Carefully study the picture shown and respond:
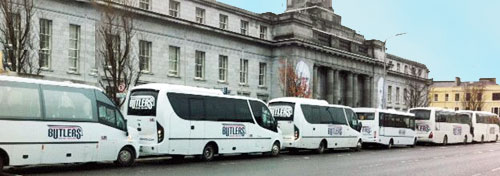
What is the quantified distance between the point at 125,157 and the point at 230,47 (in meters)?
29.4

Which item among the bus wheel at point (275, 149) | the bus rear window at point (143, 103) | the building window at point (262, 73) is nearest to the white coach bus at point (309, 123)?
the bus wheel at point (275, 149)

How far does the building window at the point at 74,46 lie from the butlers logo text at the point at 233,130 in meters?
15.6

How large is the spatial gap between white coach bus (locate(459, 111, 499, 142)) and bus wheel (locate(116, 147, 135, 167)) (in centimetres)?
3628

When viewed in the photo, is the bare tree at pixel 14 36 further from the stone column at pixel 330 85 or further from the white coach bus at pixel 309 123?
the stone column at pixel 330 85

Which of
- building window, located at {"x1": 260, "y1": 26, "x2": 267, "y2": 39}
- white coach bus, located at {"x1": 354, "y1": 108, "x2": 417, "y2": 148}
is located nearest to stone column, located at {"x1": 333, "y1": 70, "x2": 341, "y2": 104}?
building window, located at {"x1": 260, "y1": 26, "x2": 267, "y2": 39}

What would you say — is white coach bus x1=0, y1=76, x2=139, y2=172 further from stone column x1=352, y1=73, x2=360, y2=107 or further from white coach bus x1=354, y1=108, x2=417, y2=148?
stone column x1=352, y1=73, x2=360, y2=107

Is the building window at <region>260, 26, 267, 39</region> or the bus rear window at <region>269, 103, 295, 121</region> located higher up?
the building window at <region>260, 26, 267, 39</region>

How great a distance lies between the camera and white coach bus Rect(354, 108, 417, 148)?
33969 mm

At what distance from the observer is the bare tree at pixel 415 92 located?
7562 cm

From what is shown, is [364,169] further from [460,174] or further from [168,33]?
[168,33]

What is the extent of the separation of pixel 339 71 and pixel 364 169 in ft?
135

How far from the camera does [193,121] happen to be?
65.7ft

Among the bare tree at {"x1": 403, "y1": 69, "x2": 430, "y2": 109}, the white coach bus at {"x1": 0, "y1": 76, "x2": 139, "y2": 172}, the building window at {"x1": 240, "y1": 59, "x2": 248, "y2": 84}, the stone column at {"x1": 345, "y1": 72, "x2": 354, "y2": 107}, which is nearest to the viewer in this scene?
the white coach bus at {"x1": 0, "y1": 76, "x2": 139, "y2": 172}

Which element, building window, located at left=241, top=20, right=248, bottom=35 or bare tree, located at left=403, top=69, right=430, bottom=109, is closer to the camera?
building window, located at left=241, top=20, right=248, bottom=35
